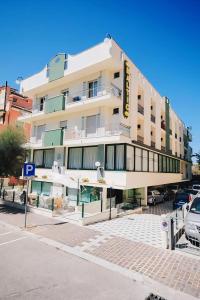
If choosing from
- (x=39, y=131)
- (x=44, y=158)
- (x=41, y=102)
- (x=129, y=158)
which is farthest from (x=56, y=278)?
(x=41, y=102)

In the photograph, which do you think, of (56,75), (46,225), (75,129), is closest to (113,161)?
(75,129)

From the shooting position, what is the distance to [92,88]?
63.5 ft

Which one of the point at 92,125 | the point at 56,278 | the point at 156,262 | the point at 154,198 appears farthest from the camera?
the point at 154,198

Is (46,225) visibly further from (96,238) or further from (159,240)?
(159,240)

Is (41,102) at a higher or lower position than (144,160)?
higher

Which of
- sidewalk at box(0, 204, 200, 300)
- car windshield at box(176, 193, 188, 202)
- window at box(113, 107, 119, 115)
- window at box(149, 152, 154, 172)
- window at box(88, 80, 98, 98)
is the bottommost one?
sidewalk at box(0, 204, 200, 300)

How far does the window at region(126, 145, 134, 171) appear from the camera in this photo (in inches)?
683

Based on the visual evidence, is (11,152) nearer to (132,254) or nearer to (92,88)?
(92,88)

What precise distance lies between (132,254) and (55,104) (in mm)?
16102

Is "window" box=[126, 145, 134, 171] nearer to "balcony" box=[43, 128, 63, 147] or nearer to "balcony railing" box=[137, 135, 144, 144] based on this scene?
"balcony railing" box=[137, 135, 144, 144]

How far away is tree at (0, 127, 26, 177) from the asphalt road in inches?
416

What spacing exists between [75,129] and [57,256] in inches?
523

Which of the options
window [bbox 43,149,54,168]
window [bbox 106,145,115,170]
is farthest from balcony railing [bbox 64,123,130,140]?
window [bbox 43,149,54,168]

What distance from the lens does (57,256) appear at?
8.46 m
